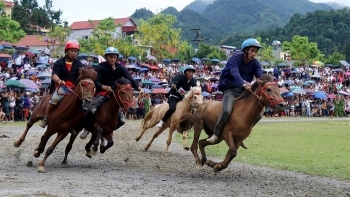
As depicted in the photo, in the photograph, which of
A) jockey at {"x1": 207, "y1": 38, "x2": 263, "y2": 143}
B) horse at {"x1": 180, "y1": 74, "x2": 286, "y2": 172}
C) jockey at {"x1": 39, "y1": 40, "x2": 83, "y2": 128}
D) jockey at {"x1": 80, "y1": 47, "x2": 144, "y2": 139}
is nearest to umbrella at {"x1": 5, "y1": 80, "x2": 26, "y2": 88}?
jockey at {"x1": 39, "y1": 40, "x2": 83, "y2": 128}

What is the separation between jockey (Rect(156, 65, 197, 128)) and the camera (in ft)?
54.3

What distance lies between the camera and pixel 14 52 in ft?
165

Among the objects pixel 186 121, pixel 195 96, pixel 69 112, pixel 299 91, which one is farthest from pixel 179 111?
pixel 299 91

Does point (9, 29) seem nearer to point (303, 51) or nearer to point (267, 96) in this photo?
point (303, 51)

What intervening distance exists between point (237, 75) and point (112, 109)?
3.18 meters

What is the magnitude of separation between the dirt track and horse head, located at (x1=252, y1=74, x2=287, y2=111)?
1.57 meters

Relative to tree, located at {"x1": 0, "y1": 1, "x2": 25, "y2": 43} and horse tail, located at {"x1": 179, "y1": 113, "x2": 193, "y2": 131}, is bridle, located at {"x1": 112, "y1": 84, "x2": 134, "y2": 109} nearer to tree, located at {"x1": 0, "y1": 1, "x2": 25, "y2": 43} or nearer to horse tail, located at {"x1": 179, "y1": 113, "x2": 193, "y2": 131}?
horse tail, located at {"x1": 179, "y1": 113, "x2": 193, "y2": 131}

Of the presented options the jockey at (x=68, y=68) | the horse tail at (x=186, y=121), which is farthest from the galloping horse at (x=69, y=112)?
the horse tail at (x=186, y=121)

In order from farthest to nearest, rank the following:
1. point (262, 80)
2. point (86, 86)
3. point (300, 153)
A: point (300, 153) < point (86, 86) < point (262, 80)

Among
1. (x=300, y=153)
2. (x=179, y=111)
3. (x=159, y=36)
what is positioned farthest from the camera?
(x=159, y=36)

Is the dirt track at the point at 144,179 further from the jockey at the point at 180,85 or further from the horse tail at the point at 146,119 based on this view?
the horse tail at the point at 146,119

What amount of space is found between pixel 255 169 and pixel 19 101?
21.5 meters

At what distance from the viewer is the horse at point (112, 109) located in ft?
40.7

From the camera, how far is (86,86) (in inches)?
470
